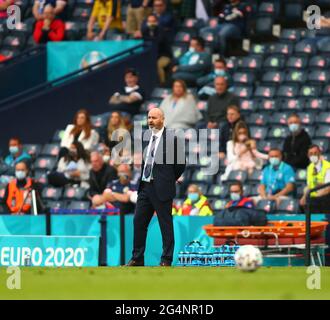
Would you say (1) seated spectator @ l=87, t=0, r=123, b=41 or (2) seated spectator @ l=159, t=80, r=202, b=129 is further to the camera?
(1) seated spectator @ l=87, t=0, r=123, b=41

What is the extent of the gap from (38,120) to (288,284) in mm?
15039

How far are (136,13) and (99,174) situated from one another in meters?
5.43

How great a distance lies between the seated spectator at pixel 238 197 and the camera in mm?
22969

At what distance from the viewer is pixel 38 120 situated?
29766 millimetres

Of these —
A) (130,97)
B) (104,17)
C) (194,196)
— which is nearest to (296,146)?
(194,196)

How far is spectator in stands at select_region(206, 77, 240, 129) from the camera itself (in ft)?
86.6

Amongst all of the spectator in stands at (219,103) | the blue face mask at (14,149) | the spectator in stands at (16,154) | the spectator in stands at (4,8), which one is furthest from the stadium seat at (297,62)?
the spectator in stands at (4,8)

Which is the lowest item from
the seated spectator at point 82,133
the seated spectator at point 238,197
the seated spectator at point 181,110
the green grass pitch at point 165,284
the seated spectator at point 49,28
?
the green grass pitch at point 165,284

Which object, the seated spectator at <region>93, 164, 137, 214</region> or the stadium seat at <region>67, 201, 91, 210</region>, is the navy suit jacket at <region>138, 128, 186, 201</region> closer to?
the seated spectator at <region>93, 164, 137, 214</region>

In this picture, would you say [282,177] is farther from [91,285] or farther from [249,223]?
[91,285]

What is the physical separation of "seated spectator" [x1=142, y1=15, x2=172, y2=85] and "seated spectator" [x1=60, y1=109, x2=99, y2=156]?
7.70 feet

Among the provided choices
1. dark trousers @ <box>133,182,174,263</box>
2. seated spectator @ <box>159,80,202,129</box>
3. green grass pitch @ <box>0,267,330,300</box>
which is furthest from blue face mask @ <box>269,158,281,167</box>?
green grass pitch @ <box>0,267,330,300</box>

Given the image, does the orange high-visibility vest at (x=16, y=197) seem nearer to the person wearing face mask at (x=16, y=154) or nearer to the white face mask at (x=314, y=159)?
the person wearing face mask at (x=16, y=154)

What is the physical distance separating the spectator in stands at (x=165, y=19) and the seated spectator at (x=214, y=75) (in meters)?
1.73
